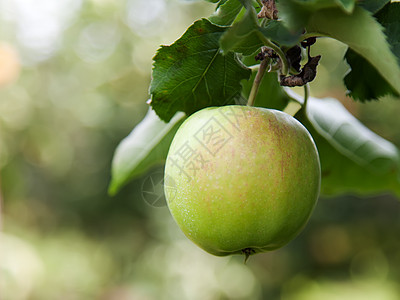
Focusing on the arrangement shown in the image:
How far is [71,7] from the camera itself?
446 centimetres

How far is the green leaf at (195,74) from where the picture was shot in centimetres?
47

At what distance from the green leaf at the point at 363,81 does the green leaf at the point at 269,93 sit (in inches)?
4.9

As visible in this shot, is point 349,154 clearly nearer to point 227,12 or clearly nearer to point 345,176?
point 345,176

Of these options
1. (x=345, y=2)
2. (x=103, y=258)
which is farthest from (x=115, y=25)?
(x=345, y=2)

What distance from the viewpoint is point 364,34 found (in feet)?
Result: 1.15

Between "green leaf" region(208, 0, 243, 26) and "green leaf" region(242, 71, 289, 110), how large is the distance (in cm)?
14

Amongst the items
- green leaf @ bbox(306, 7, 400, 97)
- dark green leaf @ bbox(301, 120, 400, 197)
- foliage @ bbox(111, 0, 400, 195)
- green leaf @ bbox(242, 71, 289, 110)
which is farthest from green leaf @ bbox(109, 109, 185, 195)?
green leaf @ bbox(306, 7, 400, 97)

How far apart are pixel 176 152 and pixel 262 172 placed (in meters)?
0.10

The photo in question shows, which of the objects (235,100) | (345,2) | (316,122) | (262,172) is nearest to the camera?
(345,2)

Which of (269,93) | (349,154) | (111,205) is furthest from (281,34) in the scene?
(111,205)

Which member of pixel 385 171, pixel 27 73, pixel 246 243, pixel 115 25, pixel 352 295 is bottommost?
pixel 352 295

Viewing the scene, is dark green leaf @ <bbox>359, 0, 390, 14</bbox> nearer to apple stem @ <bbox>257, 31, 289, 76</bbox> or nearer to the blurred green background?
apple stem @ <bbox>257, 31, 289, 76</bbox>

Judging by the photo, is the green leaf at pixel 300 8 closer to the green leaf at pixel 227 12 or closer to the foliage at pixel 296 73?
the foliage at pixel 296 73

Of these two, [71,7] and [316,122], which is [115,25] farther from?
[316,122]
